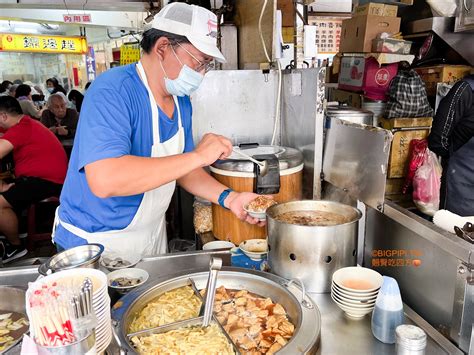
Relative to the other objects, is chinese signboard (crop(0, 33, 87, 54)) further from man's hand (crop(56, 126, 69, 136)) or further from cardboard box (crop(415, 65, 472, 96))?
cardboard box (crop(415, 65, 472, 96))

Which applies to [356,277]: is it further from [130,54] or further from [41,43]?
[41,43]

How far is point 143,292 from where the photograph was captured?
1490 millimetres

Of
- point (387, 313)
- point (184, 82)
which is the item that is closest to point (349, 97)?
point (184, 82)

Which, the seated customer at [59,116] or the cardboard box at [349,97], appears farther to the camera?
the seated customer at [59,116]

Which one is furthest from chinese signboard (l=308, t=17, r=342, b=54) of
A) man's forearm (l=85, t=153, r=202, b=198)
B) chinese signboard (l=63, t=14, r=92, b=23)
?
man's forearm (l=85, t=153, r=202, b=198)

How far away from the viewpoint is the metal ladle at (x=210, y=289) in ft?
3.94

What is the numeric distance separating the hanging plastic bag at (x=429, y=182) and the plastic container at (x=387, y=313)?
3.35 meters

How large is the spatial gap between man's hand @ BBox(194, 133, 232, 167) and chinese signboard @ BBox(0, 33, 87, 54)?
36.5 feet

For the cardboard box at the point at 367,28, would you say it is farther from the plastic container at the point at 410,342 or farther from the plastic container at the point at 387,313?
the plastic container at the point at 410,342

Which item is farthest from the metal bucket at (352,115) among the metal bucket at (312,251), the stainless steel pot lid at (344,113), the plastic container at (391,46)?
the plastic container at (391,46)

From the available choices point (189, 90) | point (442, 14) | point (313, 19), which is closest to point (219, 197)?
point (189, 90)

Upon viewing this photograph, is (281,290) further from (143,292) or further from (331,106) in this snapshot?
(331,106)

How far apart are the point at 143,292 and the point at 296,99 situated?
1.65 m

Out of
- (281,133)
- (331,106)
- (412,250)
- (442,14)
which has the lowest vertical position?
(412,250)
